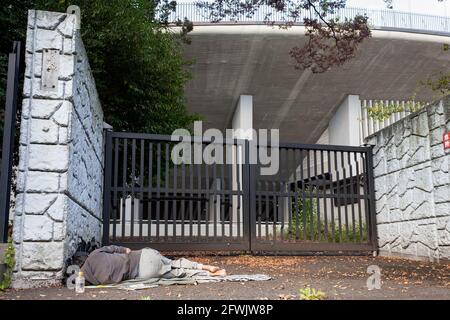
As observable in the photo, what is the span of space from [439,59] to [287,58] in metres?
5.91

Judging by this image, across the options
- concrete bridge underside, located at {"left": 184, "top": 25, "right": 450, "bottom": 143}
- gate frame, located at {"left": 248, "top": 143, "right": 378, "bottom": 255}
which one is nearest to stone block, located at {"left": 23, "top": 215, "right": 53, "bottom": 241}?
gate frame, located at {"left": 248, "top": 143, "right": 378, "bottom": 255}

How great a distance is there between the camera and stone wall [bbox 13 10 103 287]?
157 inches

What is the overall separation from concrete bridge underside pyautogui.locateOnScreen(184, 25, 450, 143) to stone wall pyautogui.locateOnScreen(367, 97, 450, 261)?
8.53 metres

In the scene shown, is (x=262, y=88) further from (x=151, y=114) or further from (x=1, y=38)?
(x=1, y=38)

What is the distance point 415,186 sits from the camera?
23.2 feet

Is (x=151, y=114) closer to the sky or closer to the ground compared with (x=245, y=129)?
closer to the ground

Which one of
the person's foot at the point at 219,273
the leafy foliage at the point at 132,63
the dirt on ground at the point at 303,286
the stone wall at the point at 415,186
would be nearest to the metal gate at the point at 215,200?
the stone wall at the point at 415,186

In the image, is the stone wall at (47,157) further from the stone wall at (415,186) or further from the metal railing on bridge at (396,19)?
Answer: the metal railing on bridge at (396,19)

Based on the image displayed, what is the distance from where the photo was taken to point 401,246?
7.44 metres

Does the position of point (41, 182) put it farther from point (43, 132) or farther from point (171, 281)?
point (171, 281)

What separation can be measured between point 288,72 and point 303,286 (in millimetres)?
13808

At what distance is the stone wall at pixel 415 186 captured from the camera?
644 centimetres

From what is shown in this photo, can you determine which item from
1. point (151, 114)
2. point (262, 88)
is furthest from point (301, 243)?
point (262, 88)
